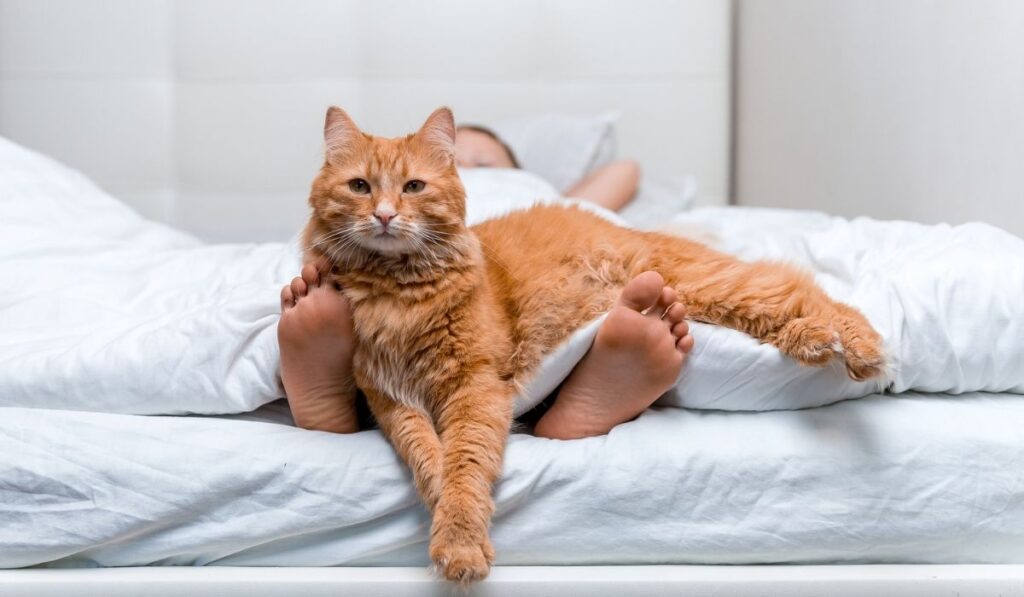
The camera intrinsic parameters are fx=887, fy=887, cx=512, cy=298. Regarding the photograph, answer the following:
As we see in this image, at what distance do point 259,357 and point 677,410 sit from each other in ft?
1.81

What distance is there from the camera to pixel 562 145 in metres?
2.62

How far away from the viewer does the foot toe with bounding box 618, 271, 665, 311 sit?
107cm

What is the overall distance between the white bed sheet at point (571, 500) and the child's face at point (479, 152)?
1376 millimetres

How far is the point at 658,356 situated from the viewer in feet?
3.49

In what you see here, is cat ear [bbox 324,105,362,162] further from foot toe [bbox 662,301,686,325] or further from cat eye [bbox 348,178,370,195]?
foot toe [bbox 662,301,686,325]

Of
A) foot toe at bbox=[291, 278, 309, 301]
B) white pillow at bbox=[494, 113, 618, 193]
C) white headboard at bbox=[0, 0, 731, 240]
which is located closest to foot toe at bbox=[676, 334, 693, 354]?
foot toe at bbox=[291, 278, 309, 301]

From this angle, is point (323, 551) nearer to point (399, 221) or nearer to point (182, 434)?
point (182, 434)

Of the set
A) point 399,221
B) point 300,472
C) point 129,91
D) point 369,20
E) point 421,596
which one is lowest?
point 421,596

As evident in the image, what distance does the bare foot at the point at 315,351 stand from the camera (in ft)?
3.55

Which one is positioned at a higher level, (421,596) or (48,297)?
(48,297)

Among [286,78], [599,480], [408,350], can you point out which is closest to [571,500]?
[599,480]

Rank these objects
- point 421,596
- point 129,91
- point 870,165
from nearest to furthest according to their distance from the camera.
A: 1. point 421,596
2. point 870,165
3. point 129,91

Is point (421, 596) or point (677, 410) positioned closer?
point (421, 596)

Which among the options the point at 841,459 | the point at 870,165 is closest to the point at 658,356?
the point at 841,459
